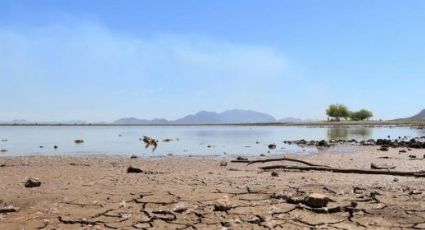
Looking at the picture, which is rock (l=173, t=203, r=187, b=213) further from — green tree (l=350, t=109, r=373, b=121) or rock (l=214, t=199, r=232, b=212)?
green tree (l=350, t=109, r=373, b=121)

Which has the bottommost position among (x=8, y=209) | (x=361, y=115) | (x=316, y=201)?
(x=8, y=209)

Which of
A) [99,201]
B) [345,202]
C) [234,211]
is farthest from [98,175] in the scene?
[345,202]

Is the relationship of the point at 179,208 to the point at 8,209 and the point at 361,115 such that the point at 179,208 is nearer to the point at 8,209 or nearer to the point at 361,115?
the point at 8,209

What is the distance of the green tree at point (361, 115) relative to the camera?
179500 mm

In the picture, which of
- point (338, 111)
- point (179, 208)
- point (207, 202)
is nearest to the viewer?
point (179, 208)

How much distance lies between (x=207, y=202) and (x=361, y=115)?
182 meters

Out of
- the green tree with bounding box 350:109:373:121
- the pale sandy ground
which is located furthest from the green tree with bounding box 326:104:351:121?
the pale sandy ground

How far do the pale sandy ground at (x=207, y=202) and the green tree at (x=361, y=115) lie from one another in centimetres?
17441

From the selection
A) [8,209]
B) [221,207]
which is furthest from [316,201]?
[8,209]

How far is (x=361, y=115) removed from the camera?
7156 inches

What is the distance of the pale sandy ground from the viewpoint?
7.07m

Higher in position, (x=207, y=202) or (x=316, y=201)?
(x=316, y=201)

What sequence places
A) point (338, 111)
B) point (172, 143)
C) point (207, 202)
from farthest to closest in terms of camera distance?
point (338, 111) → point (172, 143) → point (207, 202)

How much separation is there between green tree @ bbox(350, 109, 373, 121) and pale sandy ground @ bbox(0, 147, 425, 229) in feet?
572
